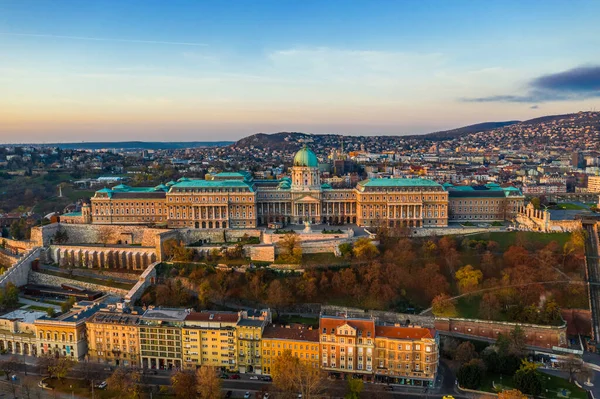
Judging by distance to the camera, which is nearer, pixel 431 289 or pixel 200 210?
pixel 431 289

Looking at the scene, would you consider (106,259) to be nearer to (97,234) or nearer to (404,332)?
(97,234)

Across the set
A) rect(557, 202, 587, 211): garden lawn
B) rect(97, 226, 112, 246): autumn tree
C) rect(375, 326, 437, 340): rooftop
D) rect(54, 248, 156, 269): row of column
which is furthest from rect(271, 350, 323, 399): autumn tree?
rect(557, 202, 587, 211): garden lawn

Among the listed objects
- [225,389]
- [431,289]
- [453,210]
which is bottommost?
[225,389]

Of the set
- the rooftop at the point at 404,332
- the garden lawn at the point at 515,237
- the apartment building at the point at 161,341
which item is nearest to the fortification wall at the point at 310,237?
the garden lawn at the point at 515,237

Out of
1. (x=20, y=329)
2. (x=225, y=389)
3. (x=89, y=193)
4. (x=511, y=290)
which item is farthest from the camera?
(x=89, y=193)

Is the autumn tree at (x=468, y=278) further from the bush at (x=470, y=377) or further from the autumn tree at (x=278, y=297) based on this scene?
the autumn tree at (x=278, y=297)

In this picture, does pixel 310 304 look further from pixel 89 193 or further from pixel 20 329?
pixel 89 193

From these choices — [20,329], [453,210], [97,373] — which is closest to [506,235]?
[453,210]
